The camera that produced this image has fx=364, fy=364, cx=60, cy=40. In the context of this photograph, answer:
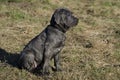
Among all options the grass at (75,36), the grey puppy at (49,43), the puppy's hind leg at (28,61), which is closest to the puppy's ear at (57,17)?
the grey puppy at (49,43)

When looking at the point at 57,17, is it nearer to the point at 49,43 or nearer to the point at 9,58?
the point at 49,43

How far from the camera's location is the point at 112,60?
8.17m

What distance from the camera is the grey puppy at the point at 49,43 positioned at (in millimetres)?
6836

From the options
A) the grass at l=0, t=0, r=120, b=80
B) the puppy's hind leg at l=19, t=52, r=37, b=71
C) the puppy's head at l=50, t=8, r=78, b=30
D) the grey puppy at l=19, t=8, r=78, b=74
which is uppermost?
the puppy's head at l=50, t=8, r=78, b=30

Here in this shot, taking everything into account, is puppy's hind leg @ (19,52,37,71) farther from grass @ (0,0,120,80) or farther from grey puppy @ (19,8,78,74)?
grass @ (0,0,120,80)

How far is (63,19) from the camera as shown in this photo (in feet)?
22.4

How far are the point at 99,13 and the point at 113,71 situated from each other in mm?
5408

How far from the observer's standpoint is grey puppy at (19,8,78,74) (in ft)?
22.4

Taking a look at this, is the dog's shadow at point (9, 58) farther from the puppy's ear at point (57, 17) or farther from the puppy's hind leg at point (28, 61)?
the puppy's ear at point (57, 17)

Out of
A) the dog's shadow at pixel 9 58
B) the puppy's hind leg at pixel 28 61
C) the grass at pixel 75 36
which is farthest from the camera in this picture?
the dog's shadow at pixel 9 58

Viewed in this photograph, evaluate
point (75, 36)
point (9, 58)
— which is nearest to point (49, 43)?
point (9, 58)

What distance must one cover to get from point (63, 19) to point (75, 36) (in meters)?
3.16

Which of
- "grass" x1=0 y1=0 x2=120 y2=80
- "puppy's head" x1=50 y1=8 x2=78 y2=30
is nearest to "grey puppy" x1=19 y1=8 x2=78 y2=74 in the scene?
"puppy's head" x1=50 y1=8 x2=78 y2=30

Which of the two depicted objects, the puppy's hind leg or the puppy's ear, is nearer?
the puppy's ear
